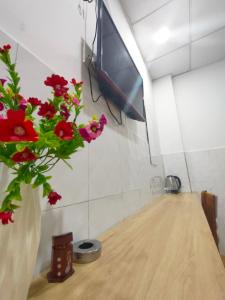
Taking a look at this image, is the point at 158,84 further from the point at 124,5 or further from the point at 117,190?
the point at 117,190

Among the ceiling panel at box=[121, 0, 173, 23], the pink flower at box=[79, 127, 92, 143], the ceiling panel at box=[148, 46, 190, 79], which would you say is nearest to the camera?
the pink flower at box=[79, 127, 92, 143]

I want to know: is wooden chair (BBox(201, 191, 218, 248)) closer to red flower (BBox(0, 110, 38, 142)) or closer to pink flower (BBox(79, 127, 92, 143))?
pink flower (BBox(79, 127, 92, 143))

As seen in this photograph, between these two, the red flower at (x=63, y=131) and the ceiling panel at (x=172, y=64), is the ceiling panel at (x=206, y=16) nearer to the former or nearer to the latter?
the ceiling panel at (x=172, y=64)

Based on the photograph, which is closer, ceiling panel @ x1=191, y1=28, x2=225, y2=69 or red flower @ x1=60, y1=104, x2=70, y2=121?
red flower @ x1=60, y1=104, x2=70, y2=121

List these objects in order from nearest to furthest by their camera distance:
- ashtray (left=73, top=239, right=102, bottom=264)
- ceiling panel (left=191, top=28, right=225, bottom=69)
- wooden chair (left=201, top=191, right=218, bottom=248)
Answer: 1. ashtray (left=73, top=239, right=102, bottom=264)
2. wooden chair (left=201, top=191, right=218, bottom=248)
3. ceiling panel (left=191, top=28, right=225, bottom=69)

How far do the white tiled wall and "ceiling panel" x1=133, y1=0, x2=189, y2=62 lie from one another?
1.37 metres

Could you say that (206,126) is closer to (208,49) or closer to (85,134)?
(208,49)

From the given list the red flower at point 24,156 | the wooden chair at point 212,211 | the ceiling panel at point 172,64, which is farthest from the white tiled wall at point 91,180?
the ceiling panel at point 172,64

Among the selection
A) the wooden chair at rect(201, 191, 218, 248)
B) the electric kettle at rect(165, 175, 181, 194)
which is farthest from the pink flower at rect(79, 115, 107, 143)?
the electric kettle at rect(165, 175, 181, 194)

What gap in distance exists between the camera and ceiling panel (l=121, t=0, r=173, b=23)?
5.78 ft

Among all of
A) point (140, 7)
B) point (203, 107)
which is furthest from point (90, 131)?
point (203, 107)

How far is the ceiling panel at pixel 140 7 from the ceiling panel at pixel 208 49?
83 cm

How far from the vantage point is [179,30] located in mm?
2061

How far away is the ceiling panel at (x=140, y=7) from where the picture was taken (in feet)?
5.78
